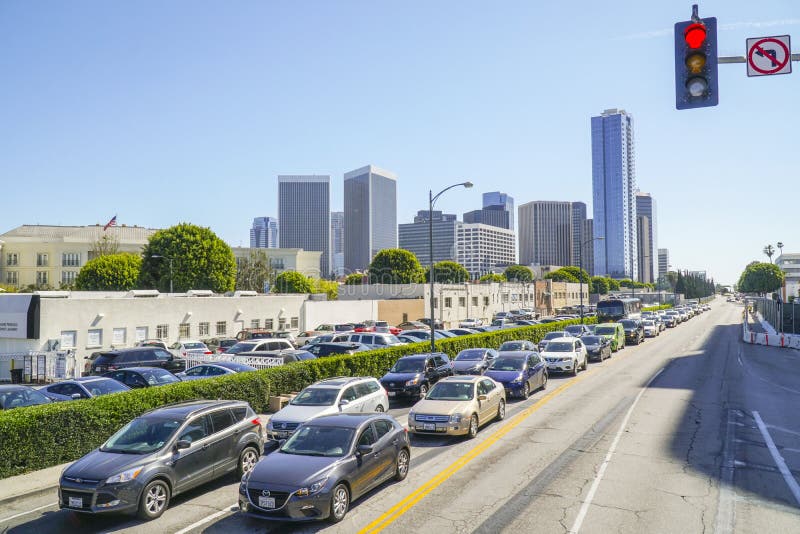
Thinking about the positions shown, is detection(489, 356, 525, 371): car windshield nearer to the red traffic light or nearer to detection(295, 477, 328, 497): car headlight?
detection(295, 477, 328, 497): car headlight

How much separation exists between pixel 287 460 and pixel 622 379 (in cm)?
2144

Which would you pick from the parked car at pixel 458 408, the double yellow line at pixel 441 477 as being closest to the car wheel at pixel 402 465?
the double yellow line at pixel 441 477

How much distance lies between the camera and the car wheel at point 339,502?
32.3 feet

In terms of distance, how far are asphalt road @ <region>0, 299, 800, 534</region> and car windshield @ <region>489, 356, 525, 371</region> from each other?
1718 mm

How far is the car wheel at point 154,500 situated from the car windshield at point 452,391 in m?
8.47

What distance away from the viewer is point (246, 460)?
12.8 m

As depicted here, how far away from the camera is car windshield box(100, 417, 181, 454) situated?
35.9 ft

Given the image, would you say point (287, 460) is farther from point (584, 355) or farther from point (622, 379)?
point (584, 355)

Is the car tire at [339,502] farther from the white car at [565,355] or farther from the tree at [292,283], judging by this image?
the tree at [292,283]

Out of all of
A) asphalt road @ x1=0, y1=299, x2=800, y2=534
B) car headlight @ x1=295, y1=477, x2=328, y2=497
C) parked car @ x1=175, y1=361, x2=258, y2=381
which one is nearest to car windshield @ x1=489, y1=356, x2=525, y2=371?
asphalt road @ x1=0, y1=299, x2=800, y2=534

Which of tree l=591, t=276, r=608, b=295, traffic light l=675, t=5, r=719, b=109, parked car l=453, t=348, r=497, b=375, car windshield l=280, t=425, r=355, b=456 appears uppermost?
traffic light l=675, t=5, r=719, b=109

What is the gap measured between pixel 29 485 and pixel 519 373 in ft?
53.3

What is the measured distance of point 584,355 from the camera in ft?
104

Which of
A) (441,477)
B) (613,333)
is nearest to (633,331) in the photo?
(613,333)
